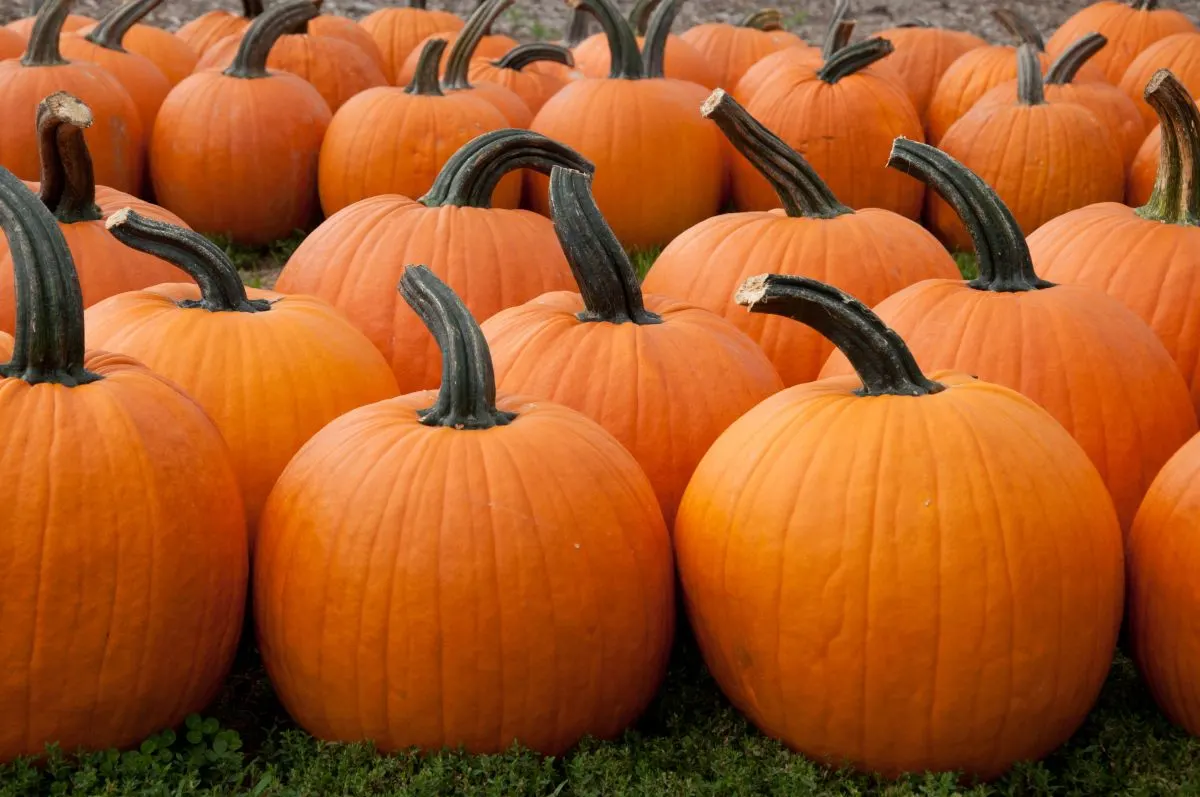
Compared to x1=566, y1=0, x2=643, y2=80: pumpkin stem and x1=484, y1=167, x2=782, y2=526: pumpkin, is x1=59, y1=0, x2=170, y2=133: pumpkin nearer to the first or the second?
x1=566, y1=0, x2=643, y2=80: pumpkin stem

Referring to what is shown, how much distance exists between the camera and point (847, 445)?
284 centimetres

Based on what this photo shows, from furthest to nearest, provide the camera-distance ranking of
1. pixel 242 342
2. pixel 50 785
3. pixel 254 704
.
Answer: pixel 242 342 → pixel 254 704 → pixel 50 785

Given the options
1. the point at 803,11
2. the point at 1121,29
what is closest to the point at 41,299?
the point at 1121,29

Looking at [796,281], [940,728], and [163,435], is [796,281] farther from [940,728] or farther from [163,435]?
[163,435]

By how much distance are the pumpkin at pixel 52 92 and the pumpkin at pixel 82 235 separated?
1.64 m

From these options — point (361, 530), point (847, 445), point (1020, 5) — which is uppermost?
point (847, 445)

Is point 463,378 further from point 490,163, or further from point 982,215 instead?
point 490,163

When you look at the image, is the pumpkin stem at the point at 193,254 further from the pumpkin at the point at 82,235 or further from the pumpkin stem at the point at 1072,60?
the pumpkin stem at the point at 1072,60

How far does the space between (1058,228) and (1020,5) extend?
9.32 m

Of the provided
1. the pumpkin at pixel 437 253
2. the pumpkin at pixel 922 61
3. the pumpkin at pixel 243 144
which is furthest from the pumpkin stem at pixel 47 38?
the pumpkin at pixel 922 61

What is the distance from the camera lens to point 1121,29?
27.8 feet

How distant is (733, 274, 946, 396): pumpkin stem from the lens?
9.56ft

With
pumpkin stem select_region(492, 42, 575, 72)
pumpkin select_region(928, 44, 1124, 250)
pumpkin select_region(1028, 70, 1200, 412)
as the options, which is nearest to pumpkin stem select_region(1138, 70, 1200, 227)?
pumpkin select_region(1028, 70, 1200, 412)

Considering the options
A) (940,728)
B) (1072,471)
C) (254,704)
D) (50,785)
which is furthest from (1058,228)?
(50,785)
